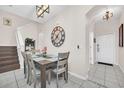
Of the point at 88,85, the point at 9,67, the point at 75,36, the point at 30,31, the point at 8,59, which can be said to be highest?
the point at 30,31

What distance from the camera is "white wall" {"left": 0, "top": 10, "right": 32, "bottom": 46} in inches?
173

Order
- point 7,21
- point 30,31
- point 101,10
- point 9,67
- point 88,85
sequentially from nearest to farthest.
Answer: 1. point 88,85
2. point 101,10
3. point 9,67
4. point 7,21
5. point 30,31

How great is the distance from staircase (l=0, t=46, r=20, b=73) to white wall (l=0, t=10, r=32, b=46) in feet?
0.96

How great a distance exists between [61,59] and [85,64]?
0.87 m

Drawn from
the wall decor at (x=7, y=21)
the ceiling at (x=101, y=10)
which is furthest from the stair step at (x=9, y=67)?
the ceiling at (x=101, y=10)

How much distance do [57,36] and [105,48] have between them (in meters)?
2.91

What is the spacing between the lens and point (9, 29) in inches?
182

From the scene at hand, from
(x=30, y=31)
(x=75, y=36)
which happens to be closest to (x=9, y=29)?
(x=30, y=31)

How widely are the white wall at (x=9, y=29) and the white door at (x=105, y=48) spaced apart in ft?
13.8

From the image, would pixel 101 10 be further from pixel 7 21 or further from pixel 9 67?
pixel 7 21

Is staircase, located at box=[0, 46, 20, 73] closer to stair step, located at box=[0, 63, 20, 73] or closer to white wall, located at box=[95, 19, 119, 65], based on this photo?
stair step, located at box=[0, 63, 20, 73]

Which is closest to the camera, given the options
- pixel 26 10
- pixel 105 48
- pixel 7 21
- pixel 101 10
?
pixel 101 10

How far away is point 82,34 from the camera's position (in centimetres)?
285
